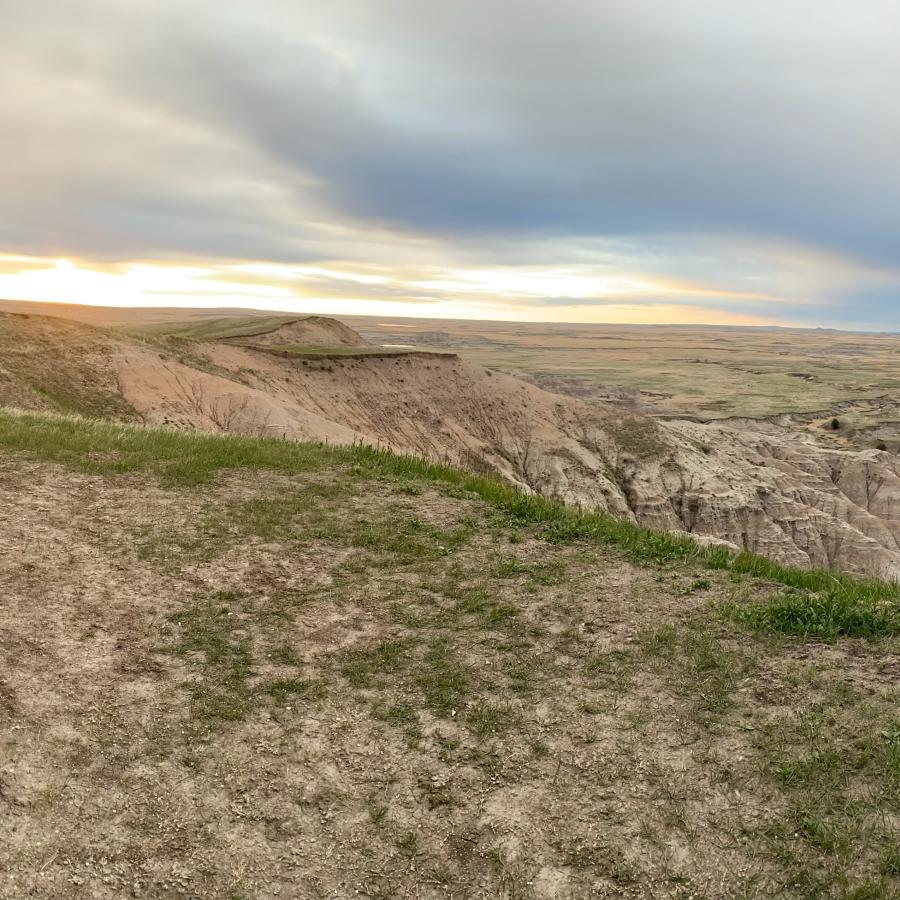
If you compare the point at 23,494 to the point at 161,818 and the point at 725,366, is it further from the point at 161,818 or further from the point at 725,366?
the point at 725,366

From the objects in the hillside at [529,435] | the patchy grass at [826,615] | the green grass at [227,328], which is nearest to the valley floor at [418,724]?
the patchy grass at [826,615]

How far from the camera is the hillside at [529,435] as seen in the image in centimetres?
3841

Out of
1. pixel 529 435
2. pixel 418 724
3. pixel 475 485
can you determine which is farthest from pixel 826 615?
pixel 529 435

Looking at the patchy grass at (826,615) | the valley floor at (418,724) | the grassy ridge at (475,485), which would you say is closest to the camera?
the valley floor at (418,724)

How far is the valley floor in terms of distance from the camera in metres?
4.97

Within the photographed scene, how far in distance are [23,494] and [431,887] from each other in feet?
30.0

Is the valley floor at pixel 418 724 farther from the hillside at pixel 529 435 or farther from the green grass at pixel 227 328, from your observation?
the green grass at pixel 227 328

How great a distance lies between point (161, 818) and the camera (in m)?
5.32

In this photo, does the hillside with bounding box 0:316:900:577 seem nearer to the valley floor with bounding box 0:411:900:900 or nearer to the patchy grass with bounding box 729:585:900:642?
the valley floor with bounding box 0:411:900:900

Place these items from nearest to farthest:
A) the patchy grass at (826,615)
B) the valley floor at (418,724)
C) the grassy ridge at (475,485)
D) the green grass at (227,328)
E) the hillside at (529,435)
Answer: the valley floor at (418,724) → the patchy grass at (826,615) → the grassy ridge at (475,485) → the hillside at (529,435) → the green grass at (227,328)

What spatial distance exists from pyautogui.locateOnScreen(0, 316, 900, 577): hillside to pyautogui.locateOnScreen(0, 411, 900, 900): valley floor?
28377 mm

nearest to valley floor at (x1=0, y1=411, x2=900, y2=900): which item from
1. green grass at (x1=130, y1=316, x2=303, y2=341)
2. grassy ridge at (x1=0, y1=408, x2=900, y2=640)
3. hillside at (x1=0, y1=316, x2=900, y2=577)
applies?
grassy ridge at (x1=0, y1=408, x2=900, y2=640)

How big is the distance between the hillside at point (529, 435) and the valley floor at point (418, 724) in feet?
93.1

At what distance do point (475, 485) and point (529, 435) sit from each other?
42.8 metres
